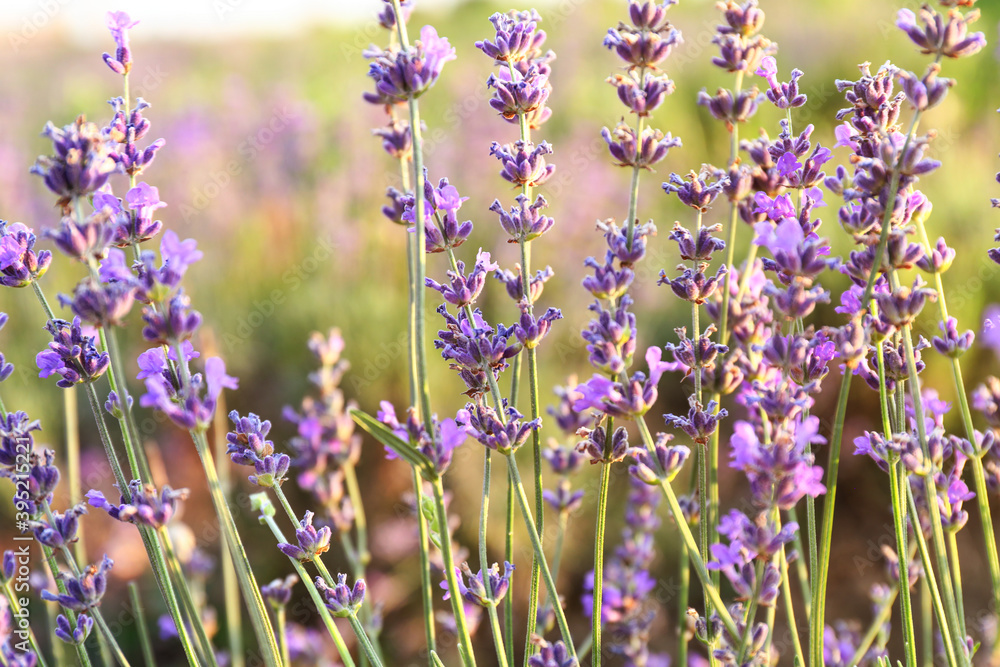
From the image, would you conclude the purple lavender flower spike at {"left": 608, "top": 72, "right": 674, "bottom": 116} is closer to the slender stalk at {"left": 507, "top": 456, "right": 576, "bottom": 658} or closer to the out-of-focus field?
the slender stalk at {"left": 507, "top": 456, "right": 576, "bottom": 658}

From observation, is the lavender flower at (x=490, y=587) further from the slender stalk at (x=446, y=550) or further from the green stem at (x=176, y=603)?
the green stem at (x=176, y=603)

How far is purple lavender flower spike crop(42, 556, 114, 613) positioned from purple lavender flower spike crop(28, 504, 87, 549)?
5 cm

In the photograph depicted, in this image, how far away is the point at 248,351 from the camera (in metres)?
3.44

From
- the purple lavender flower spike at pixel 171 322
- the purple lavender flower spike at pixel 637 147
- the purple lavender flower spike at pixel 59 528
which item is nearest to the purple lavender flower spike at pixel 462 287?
the purple lavender flower spike at pixel 637 147

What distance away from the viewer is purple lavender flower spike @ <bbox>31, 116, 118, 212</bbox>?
775 millimetres

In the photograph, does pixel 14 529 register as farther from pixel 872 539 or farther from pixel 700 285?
pixel 872 539

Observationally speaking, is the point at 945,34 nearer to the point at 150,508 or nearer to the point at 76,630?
the point at 150,508

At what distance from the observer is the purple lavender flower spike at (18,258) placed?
1005mm

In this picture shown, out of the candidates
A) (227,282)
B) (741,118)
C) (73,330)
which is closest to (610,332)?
(741,118)

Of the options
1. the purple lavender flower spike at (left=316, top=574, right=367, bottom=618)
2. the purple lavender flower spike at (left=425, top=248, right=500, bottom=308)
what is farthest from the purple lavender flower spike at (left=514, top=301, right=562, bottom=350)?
the purple lavender flower spike at (left=316, top=574, right=367, bottom=618)

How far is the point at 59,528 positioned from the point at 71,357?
0.78ft

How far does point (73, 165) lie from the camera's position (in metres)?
0.77

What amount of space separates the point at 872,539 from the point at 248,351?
2712 millimetres

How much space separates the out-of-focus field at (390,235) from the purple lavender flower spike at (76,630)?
1114mm
